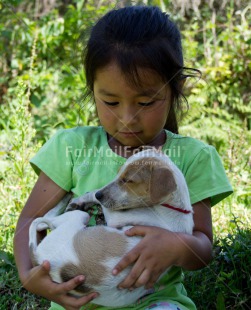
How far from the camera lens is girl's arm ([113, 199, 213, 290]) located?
217 cm

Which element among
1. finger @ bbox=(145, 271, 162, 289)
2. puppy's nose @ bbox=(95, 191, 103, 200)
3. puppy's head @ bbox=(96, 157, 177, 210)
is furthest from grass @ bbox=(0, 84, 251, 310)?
puppy's nose @ bbox=(95, 191, 103, 200)

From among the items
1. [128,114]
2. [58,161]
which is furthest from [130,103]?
[58,161]

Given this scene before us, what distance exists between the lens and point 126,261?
215 centimetres

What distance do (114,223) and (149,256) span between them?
10.9 inches

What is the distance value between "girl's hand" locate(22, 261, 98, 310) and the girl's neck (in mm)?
783

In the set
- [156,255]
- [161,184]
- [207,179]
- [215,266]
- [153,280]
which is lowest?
[215,266]

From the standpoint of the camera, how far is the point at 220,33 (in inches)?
289

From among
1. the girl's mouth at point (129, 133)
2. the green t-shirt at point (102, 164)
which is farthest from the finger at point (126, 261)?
the girl's mouth at point (129, 133)

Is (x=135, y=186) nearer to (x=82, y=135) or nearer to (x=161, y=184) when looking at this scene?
(x=161, y=184)

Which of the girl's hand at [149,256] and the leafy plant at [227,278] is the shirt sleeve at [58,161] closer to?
the girl's hand at [149,256]

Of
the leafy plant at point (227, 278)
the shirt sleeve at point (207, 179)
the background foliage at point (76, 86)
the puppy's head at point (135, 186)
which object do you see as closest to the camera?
the puppy's head at point (135, 186)

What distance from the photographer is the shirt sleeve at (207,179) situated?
2.59 meters

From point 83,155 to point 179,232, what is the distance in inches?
27.2

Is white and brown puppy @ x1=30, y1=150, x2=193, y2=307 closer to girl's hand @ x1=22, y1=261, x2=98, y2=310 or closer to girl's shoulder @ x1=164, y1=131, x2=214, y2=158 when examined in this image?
girl's hand @ x1=22, y1=261, x2=98, y2=310
